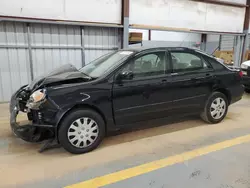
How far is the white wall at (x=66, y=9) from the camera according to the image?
4953 millimetres

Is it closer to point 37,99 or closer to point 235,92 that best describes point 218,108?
point 235,92

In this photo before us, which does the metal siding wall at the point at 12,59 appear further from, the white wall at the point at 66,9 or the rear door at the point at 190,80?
the rear door at the point at 190,80

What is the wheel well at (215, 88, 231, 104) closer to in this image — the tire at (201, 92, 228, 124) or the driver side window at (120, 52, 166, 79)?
the tire at (201, 92, 228, 124)

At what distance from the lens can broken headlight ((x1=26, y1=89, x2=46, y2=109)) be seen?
2527mm

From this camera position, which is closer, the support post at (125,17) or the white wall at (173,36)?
the support post at (125,17)

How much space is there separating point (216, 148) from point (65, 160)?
2.05 meters

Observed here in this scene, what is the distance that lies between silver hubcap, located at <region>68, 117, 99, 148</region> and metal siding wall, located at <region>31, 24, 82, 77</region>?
11.8 ft

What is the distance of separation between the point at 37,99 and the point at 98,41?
408 cm

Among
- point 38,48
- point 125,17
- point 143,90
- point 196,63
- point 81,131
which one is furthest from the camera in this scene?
point 125,17

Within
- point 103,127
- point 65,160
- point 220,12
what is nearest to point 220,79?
point 103,127

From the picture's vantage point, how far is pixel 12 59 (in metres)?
5.34

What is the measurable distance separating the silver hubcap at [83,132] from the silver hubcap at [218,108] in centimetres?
215

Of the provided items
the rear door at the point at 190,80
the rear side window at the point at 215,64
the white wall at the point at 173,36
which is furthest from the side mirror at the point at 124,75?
the white wall at the point at 173,36

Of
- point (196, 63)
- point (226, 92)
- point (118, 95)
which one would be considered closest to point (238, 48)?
point (226, 92)
